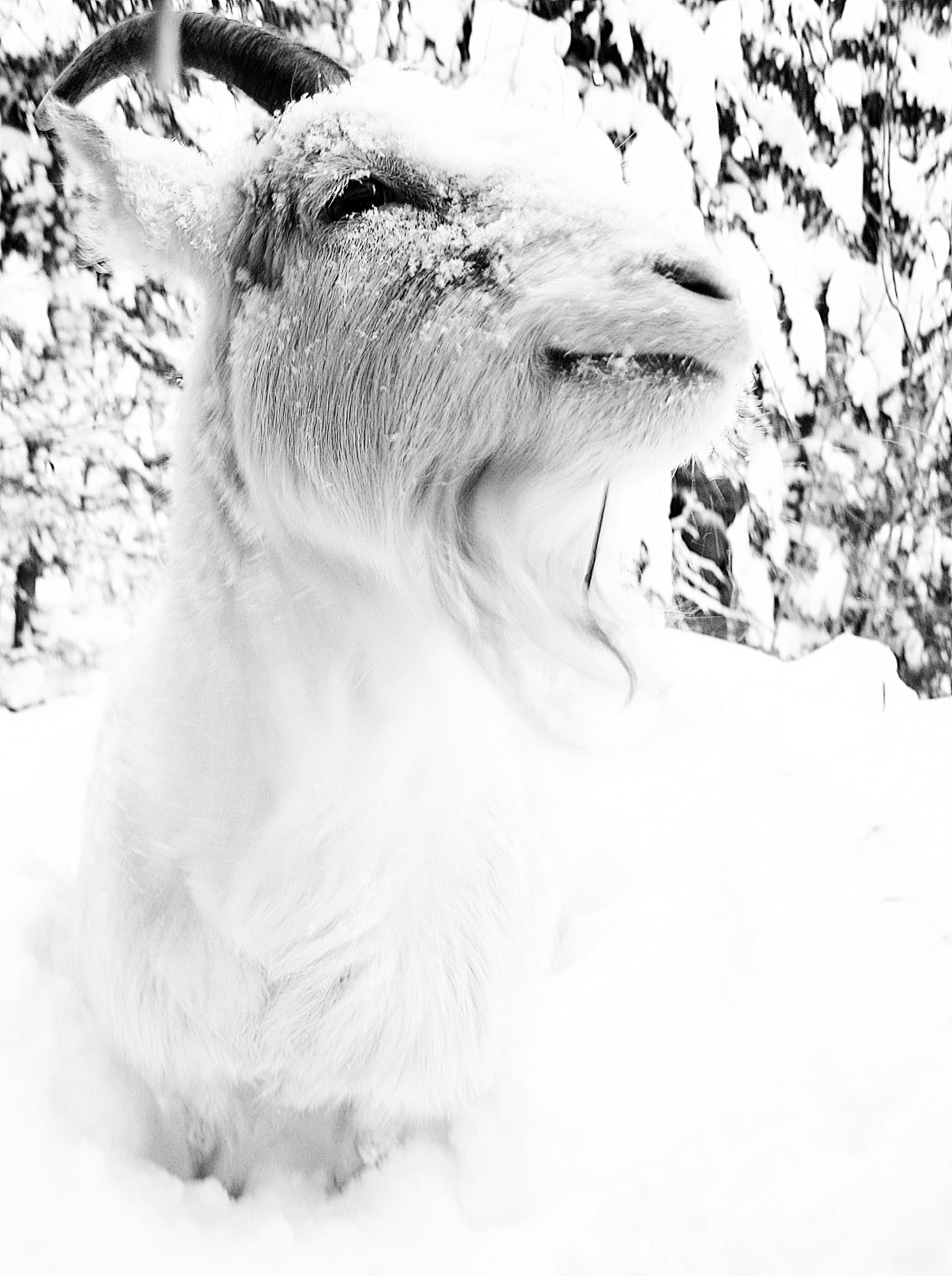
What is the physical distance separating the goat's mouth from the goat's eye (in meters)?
0.18

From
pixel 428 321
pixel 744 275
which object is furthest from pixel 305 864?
pixel 744 275

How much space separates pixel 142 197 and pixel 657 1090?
1.07 m

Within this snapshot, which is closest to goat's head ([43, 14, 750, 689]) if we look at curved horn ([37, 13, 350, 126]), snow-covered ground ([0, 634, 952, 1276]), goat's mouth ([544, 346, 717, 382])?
goat's mouth ([544, 346, 717, 382])

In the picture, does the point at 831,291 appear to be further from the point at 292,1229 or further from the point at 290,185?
the point at 292,1229

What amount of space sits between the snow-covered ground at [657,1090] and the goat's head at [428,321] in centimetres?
33

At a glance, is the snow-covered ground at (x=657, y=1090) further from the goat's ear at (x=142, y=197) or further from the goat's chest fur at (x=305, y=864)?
the goat's ear at (x=142, y=197)

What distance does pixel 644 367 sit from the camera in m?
0.61

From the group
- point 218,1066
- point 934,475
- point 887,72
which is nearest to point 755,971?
point 218,1066

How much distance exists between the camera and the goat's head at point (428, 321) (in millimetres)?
609

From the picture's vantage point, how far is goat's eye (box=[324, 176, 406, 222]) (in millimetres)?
667

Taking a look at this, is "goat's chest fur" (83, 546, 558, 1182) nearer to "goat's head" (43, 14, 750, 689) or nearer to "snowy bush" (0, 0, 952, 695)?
"goat's head" (43, 14, 750, 689)

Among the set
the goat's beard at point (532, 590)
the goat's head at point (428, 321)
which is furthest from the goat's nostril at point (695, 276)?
the goat's beard at point (532, 590)

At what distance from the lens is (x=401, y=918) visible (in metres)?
0.87

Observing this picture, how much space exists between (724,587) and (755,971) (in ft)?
5.23
